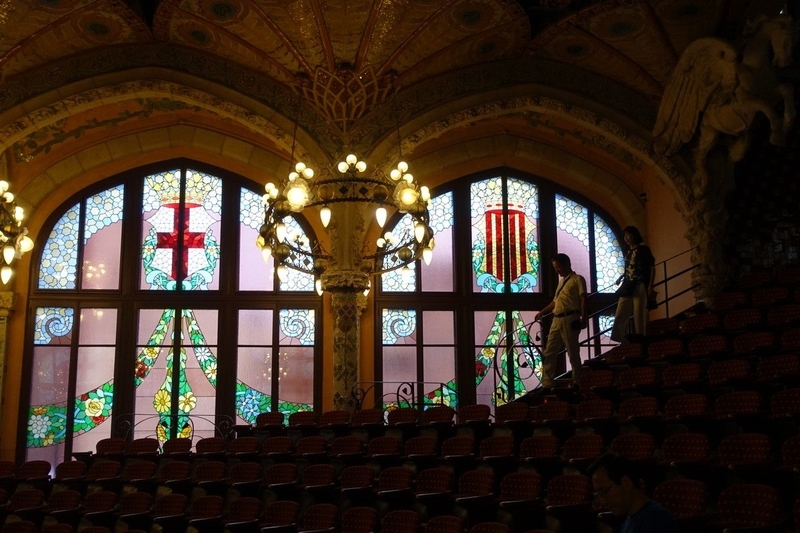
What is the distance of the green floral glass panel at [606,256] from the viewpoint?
14672 mm

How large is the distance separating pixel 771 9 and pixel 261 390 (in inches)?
338

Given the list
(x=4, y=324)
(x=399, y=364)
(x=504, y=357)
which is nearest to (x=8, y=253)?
(x=4, y=324)

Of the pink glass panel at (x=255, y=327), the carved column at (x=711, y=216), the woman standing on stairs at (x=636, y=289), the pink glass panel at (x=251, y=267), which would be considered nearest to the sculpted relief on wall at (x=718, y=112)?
the carved column at (x=711, y=216)

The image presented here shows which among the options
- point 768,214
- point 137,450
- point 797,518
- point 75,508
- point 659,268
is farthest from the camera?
point 659,268

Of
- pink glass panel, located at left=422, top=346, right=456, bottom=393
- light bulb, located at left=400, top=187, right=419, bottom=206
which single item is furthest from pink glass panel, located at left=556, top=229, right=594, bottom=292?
light bulb, located at left=400, top=187, right=419, bottom=206

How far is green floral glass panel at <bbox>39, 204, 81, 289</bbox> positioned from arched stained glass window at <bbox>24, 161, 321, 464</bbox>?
0.02 metres

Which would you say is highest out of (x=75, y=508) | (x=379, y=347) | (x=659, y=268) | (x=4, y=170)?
(x=4, y=170)

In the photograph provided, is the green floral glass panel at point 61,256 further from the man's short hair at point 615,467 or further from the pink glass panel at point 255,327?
the man's short hair at point 615,467

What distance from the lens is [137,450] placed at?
10859 mm

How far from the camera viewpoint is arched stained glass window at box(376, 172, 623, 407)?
46.2ft

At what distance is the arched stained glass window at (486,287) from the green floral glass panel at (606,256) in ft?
0.05

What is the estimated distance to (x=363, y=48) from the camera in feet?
37.9

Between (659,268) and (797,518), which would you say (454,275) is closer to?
(659,268)

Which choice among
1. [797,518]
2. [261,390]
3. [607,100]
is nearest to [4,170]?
[261,390]
